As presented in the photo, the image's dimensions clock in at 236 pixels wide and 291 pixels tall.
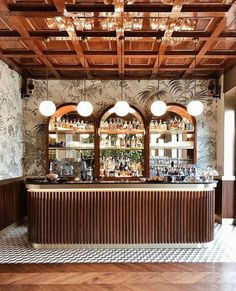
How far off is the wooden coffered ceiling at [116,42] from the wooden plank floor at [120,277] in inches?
122

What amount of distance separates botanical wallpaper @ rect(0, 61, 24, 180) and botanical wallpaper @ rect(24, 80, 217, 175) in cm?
28

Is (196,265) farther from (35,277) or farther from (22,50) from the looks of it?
(22,50)

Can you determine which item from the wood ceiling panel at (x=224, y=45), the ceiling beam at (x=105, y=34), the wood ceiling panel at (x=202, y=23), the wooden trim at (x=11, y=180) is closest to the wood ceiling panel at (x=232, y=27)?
the ceiling beam at (x=105, y=34)

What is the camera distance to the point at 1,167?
6.81 m

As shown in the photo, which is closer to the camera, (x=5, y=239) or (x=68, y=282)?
(x=68, y=282)

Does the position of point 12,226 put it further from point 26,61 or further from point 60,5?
point 60,5

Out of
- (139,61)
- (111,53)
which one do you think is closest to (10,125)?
(111,53)

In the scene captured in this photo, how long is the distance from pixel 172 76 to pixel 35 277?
540cm

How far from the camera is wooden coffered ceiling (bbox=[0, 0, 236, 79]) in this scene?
177 inches

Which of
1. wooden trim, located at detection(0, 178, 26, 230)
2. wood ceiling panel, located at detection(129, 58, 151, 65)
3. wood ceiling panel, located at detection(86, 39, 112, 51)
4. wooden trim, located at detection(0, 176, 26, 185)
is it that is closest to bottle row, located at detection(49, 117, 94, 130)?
wooden trim, located at detection(0, 176, 26, 185)

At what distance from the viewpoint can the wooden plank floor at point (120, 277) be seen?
13.5 feet

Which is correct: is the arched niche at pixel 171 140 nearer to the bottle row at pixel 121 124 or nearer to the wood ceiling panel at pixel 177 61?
the bottle row at pixel 121 124

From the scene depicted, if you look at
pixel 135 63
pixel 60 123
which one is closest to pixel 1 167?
pixel 60 123

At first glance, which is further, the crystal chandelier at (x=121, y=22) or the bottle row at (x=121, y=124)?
the bottle row at (x=121, y=124)
